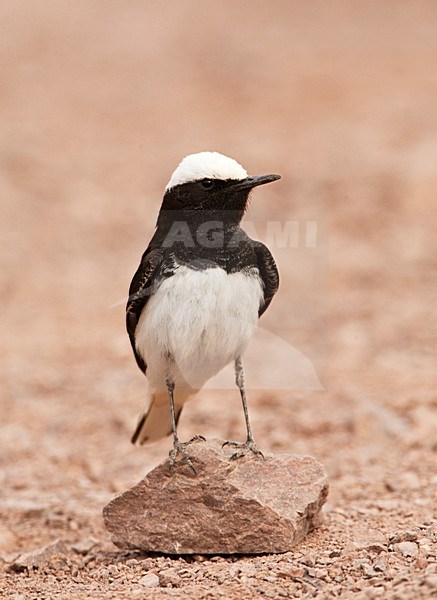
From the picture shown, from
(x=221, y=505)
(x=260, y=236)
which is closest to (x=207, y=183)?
(x=221, y=505)

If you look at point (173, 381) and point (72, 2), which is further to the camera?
point (72, 2)

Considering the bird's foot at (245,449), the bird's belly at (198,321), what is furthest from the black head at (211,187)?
the bird's foot at (245,449)

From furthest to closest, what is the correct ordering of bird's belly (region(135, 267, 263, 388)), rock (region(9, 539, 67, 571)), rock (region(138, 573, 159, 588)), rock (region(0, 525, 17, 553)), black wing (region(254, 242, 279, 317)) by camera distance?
rock (region(0, 525, 17, 553))
black wing (region(254, 242, 279, 317))
rock (region(9, 539, 67, 571))
bird's belly (region(135, 267, 263, 388))
rock (region(138, 573, 159, 588))

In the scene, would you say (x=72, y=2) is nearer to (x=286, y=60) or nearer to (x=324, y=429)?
(x=286, y=60)

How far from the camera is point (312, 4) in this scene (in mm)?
27891

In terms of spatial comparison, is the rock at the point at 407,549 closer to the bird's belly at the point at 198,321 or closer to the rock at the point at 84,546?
the bird's belly at the point at 198,321

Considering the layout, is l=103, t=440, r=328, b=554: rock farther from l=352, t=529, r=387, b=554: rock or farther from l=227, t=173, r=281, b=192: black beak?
l=227, t=173, r=281, b=192: black beak

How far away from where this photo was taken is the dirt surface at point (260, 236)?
681cm

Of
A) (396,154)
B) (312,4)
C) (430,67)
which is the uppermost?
(312,4)

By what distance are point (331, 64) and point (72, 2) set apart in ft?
28.8

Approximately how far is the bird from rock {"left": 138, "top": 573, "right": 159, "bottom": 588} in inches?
35.6

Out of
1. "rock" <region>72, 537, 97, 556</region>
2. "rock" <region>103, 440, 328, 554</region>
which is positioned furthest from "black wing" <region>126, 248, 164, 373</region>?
"rock" <region>72, 537, 97, 556</region>

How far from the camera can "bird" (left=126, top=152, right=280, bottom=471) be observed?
6594 mm

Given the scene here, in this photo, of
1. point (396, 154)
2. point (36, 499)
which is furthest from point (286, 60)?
point (36, 499)
